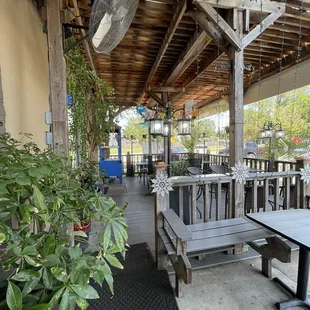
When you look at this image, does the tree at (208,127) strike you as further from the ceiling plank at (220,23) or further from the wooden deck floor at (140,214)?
the ceiling plank at (220,23)

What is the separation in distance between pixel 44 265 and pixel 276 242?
197cm

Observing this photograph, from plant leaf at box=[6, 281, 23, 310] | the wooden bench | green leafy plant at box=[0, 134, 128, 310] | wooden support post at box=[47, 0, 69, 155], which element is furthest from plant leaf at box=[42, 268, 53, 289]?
wooden support post at box=[47, 0, 69, 155]

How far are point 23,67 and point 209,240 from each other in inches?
94.4

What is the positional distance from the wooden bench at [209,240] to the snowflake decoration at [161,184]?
217 mm

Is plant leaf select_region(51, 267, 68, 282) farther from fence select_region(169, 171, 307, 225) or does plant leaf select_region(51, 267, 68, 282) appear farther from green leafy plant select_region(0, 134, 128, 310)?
fence select_region(169, 171, 307, 225)

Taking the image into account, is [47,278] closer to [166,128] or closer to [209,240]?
[209,240]

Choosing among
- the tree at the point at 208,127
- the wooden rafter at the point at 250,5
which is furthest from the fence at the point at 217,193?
the tree at the point at 208,127

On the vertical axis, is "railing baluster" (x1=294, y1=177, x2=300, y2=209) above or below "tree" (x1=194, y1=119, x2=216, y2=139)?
below

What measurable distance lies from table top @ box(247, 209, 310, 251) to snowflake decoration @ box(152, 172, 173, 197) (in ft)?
2.81

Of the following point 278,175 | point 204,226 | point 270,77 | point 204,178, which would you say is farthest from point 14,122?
point 270,77

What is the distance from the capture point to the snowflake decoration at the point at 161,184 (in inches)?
82.7

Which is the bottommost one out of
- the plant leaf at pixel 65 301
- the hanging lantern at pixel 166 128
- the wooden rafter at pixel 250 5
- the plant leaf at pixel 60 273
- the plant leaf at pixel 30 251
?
the plant leaf at pixel 65 301

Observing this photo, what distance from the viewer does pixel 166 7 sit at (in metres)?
2.67

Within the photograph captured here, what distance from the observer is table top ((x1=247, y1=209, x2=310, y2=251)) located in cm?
152
